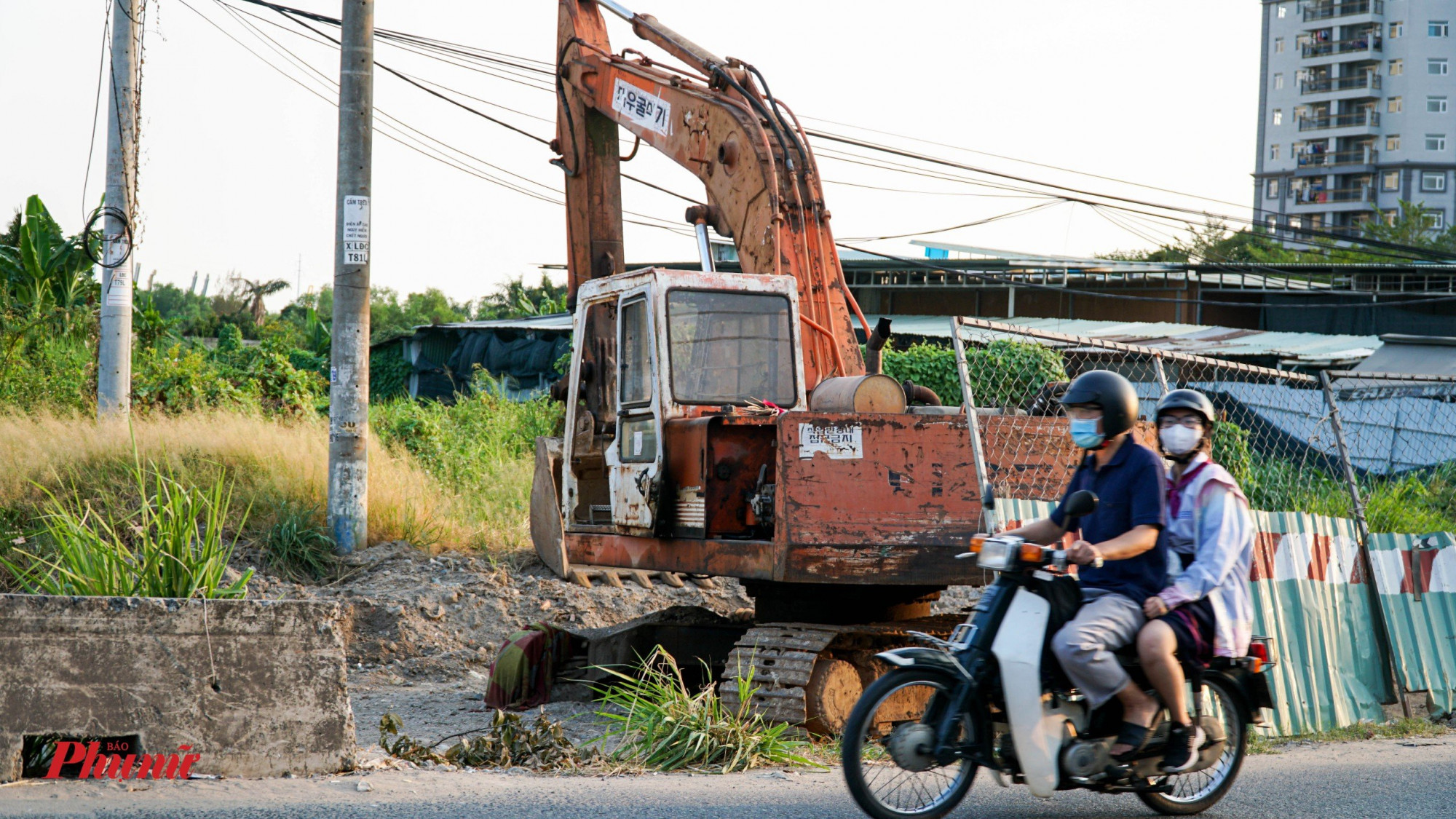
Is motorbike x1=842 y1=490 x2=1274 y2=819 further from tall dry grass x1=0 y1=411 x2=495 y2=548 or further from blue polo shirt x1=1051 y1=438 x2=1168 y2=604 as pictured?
tall dry grass x1=0 y1=411 x2=495 y2=548

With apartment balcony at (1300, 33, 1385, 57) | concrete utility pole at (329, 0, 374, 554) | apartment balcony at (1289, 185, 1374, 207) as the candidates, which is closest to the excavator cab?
concrete utility pole at (329, 0, 374, 554)

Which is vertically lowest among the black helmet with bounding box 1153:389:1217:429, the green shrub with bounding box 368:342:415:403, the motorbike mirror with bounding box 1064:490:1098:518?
the motorbike mirror with bounding box 1064:490:1098:518

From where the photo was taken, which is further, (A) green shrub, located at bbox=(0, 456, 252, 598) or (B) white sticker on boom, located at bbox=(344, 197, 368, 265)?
(B) white sticker on boom, located at bbox=(344, 197, 368, 265)

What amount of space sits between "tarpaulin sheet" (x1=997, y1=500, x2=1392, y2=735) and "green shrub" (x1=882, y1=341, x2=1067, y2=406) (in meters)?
8.48

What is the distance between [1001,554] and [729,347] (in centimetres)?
348

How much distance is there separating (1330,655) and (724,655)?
3.88 m

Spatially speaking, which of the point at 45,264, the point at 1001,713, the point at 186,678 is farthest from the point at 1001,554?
the point at 45,264

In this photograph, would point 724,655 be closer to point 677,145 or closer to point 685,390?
point 685,390

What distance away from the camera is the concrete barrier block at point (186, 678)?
5047 mm

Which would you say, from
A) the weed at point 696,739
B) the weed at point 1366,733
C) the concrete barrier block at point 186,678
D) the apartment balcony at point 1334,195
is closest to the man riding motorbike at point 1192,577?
the weed at point 696,739

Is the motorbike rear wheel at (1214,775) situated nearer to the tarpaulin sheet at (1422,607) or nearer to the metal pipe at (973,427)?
the metal pipe at (973,427)

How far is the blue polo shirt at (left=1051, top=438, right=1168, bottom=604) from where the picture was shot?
4.86 metres

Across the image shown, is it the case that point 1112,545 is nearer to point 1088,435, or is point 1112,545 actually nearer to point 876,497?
point 1088,435

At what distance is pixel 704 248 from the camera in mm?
8633
